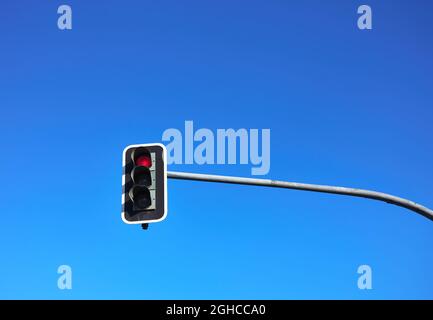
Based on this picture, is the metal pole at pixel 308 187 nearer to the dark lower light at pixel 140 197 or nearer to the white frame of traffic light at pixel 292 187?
the white frame of traffic light at pixel 292 187

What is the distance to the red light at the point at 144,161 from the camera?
5.81 meters

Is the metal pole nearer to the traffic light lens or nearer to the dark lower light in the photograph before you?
the traffic light lens

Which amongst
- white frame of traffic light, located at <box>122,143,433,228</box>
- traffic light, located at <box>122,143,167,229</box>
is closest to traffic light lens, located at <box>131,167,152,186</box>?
traffic light, located at <box>122,143,167,229</box>

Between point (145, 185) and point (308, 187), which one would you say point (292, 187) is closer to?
point (308, 187)

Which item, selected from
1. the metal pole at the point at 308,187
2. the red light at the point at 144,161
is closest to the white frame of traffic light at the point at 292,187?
the metal pole at the point at 308,187

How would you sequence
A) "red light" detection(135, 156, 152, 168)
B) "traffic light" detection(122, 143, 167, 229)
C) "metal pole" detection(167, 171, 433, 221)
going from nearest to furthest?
"traffic light" detection(122, 143, 167, 229)
"red light" detection(135, 156, 152, 168)
"metal pole" detection(167, 171, 433, 221)

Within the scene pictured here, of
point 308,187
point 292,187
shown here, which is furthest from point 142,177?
point 308,187

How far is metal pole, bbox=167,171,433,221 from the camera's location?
6.00m

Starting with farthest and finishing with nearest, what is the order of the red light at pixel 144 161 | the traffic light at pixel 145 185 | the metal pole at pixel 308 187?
the metal pole at pixel 308 187
the red light at pixel 144 161
the traffic light at pixel 145 185

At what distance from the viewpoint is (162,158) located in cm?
581

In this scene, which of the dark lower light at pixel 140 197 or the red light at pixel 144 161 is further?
the red light at pixel 144 161

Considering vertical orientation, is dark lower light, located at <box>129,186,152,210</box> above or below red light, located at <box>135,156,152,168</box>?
below
